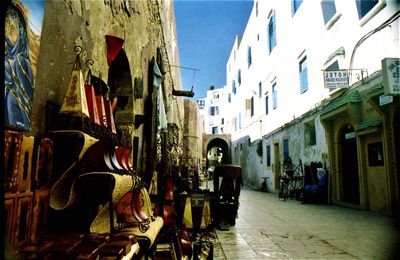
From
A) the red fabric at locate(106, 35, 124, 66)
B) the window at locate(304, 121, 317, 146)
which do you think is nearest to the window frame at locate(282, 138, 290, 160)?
the window at locate(304, 121, 317, 146)

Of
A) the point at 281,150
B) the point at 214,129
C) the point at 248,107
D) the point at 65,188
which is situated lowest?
the point at 65,188

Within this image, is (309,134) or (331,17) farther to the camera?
(309,134)

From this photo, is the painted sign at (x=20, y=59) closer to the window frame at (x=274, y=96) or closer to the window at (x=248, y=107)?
the window frame at (x=274, y=96)

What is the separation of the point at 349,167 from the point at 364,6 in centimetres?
499

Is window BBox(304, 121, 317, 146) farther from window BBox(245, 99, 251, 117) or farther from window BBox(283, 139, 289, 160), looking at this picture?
window BBox(245, 99, 251, 117)

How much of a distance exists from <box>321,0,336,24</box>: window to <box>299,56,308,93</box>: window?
2.04 metres

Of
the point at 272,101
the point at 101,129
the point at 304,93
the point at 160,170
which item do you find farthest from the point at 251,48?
the point at 101,129

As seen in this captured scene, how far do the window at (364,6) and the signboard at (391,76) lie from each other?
210cm

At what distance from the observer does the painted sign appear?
124 centimetres

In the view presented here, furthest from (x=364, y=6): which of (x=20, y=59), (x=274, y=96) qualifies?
(x=20, y=59)

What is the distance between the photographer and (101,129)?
2.06m

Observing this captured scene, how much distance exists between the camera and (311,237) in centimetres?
507

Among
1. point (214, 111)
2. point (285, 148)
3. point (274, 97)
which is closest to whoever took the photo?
point (285, 148)

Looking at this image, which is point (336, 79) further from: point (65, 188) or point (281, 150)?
point (65, 188)
